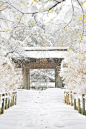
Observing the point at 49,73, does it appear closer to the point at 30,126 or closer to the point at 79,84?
the point at 79,84

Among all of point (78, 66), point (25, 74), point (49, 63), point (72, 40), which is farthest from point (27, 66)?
point (78, 66)

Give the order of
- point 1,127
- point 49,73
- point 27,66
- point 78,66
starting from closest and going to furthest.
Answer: point 1,127, point 78,66, point 27,66, point 49,73

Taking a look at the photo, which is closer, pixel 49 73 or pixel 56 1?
pixel 56 1

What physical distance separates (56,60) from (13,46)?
6911 mm

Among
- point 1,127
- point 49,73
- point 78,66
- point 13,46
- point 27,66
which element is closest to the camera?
point 1,127

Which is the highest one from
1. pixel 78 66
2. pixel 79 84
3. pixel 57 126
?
pixel 78 66

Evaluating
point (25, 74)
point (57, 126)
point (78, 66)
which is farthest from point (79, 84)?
point (25, 74)

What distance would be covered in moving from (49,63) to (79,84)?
9118mm

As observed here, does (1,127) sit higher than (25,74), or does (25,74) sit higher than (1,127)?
(25,74)

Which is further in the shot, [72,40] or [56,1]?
[72,40]

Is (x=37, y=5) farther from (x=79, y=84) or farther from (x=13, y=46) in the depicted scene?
(x=13, y=46)

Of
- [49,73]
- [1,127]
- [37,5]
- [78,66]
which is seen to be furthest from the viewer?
[49,73]

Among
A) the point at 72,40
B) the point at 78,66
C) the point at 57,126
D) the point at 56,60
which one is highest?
the point at 72,40

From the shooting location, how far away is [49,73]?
92.7 ft
